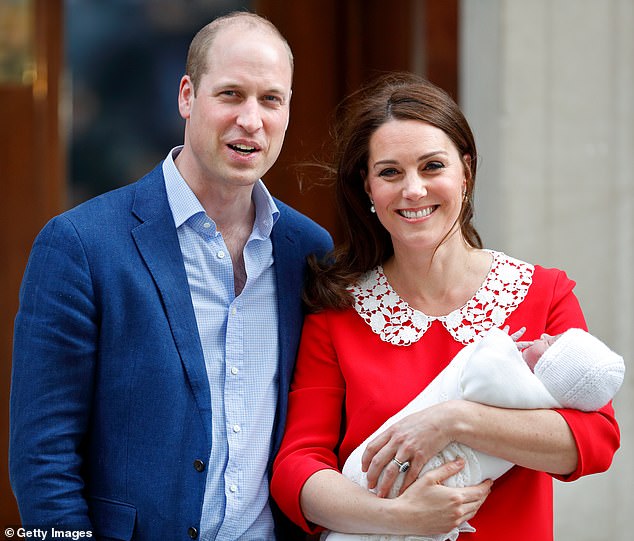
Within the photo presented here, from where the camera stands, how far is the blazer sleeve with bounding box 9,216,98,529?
7.23 ft

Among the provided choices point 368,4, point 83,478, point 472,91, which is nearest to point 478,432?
point 83,478

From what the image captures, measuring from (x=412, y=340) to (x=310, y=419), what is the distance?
1.02 feet

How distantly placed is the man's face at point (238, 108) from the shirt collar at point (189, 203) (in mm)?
66

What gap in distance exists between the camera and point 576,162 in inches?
141

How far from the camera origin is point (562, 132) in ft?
11.7

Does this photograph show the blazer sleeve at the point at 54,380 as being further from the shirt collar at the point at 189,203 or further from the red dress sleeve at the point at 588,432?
the red dress sleeve at the point at 588,432

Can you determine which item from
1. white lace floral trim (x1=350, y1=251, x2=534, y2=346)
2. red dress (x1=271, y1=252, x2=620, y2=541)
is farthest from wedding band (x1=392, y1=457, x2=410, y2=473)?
white lace floral trim (x1=350, y1=251, x2=534, y2=346)

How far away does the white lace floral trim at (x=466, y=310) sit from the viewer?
2385 millimetres

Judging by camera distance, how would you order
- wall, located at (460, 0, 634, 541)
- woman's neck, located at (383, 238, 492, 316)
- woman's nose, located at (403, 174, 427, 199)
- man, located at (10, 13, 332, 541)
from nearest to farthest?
man, located at (10, 13, 332, 541) → woman's nose, located at (403, 174, 427, 199) → woman's neck, located at (383, 238, 492, 316) → wall, located at (460, 0, 634, 541)

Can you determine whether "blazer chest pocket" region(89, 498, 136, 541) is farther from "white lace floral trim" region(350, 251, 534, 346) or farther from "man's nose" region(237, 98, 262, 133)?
"man's nose" region(237, 98, 262, 133)

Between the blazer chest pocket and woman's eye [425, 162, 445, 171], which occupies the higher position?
woman's eye [425, 162, 445, 171]

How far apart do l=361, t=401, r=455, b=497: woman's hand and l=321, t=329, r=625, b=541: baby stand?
27 millimetres

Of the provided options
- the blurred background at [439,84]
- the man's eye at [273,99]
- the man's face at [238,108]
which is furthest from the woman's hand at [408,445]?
the blurred background at [439,84]

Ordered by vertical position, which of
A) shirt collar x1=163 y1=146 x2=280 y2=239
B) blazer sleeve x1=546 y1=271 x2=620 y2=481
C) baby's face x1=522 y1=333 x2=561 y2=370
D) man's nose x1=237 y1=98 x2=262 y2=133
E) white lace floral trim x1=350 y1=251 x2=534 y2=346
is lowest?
blazer sleeve x1=546 y1=271 x2=620 y2=481
